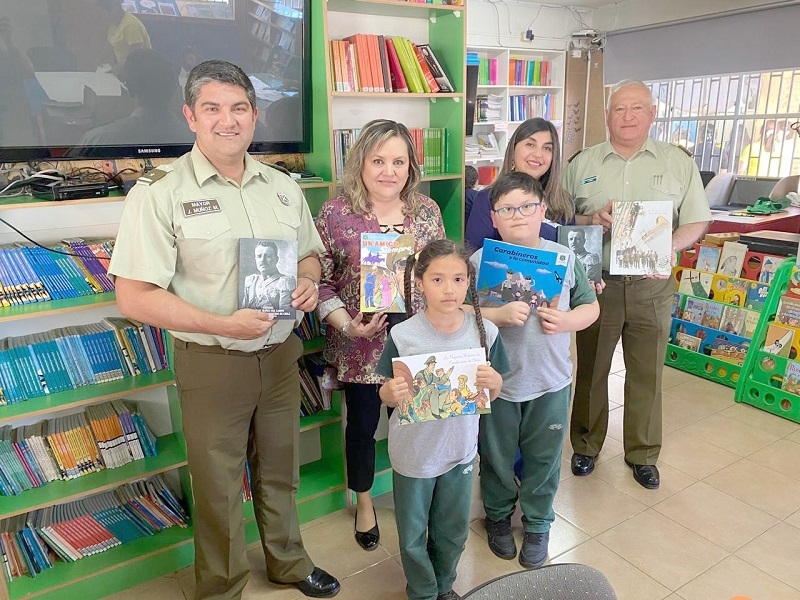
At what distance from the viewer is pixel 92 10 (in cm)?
204

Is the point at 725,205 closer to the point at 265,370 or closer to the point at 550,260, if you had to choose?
the point at 550,260

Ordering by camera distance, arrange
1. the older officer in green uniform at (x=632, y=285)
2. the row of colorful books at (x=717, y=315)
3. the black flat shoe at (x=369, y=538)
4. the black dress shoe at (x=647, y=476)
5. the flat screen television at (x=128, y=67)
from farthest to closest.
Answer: the row of colorful books at (x=717, y=315), the black dress shoe at (x=647, y=476), the older officer in green uniform at (x=632, y=285), the black flat shoe at (x=369, y=538), the flat screen television at (x=128, y=67)

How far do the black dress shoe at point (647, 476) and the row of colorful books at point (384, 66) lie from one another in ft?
6.71

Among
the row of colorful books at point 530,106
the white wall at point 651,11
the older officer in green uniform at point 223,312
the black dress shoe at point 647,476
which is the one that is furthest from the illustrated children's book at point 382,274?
the white wall at point 651,11

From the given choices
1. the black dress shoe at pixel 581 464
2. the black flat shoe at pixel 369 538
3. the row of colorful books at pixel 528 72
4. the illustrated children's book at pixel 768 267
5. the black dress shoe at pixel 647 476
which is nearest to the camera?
the black flat shoe at pixel 369 538

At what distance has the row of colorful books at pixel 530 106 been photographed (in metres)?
7.75

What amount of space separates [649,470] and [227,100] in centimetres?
246

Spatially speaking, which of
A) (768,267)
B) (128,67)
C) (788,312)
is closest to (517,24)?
(768,267)

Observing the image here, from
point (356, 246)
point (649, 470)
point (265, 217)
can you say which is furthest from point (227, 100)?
point (649, 470)

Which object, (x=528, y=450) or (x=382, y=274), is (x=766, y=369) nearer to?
(x=528, y=450)

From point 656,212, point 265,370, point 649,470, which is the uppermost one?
point 656,212

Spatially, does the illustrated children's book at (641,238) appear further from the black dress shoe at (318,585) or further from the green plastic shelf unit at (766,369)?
the black dress shoe at (318,585)

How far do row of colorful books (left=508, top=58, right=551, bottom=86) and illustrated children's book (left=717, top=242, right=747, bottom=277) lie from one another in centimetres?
446

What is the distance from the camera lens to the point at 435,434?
5.89ft
